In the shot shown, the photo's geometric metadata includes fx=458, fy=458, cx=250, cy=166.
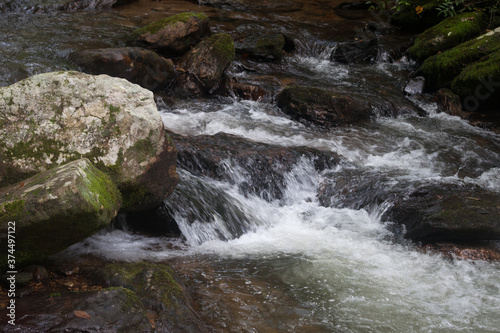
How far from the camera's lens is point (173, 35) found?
31.8ft

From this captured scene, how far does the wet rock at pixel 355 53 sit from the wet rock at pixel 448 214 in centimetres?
713

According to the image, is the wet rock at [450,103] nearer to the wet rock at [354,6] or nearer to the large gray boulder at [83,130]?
the large gray boulder at [83,130]

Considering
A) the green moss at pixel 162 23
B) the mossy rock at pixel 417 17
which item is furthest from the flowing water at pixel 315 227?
the mossy rock at pixel 417 17

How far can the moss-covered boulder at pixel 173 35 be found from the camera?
377 inches

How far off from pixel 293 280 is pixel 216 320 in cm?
105

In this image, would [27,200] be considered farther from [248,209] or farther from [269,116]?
[269,116]

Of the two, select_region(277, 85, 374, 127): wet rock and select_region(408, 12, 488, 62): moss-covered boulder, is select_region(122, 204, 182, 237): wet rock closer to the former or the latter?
select_region(277, 85, 374, 127): wet rock

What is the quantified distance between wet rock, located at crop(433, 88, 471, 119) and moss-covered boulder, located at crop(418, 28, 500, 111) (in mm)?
146

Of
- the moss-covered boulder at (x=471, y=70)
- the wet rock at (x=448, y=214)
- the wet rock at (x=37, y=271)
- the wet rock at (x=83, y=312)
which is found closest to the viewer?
the wet rock at (x=83, y=312)

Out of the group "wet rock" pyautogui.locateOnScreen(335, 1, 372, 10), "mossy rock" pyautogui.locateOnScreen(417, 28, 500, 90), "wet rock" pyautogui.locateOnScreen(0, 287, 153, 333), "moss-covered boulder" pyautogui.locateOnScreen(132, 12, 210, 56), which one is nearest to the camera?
"wet rock" pyautogui.locateOnScreen(0, 287, 153, 333)

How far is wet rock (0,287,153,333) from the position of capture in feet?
8.78
